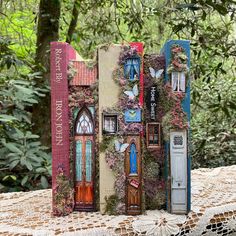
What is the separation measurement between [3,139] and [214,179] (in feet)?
3.06

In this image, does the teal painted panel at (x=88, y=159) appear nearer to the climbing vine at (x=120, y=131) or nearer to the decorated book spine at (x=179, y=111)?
the climbing vine at (x=120, y=131)

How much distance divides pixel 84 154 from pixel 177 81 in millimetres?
315

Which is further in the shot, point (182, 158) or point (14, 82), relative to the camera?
point (14, 82)

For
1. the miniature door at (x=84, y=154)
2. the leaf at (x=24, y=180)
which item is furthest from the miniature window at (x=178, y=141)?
the leaf at (x=24, y=180)

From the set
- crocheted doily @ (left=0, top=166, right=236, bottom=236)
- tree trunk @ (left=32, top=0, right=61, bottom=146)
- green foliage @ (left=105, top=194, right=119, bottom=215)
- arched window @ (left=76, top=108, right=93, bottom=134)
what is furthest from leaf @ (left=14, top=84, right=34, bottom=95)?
green foliage @ (left=105, top=194, right=119, bottom=215)

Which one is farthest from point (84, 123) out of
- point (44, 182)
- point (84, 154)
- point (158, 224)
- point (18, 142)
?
point (18, 142)

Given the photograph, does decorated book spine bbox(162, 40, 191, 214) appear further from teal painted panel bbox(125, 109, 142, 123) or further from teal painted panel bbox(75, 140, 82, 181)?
teal painted panel bbox(75, 140, 82, 181)

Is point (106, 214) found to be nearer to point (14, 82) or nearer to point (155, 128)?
point (155, 128)

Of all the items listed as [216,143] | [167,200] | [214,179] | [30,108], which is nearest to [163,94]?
[167,200]

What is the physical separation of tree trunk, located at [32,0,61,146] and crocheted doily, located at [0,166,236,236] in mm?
880

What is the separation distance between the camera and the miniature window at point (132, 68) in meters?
1.03

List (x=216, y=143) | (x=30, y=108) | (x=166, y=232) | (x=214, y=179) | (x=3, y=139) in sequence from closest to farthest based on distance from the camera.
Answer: (x=166, y=232)
(x=214, y=179)
(x=3, y=139)
(x=30, y=108)
(x=216, y=143)

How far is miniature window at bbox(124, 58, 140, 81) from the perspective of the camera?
1.03 m

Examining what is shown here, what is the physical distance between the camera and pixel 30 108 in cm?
212
